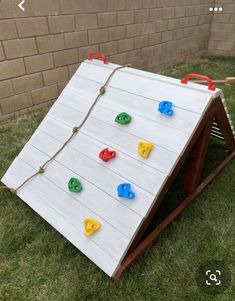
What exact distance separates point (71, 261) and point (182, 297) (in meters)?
0.68

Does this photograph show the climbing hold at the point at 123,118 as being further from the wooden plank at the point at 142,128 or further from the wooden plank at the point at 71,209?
the wooden plank at the point at 71,209

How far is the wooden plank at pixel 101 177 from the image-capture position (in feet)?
5.28

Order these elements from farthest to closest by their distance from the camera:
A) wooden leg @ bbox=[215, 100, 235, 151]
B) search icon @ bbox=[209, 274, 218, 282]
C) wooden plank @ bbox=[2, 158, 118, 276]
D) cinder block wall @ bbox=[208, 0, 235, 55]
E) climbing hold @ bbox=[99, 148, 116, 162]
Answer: cinder block wall @ bbox=[208, 0, 235, 55] < wooden leg @ bbox=[215, 100, 235, 151] < climbing hold @ bbox=[99, 148, 116, 162] < search icon @ bbox=[209, 274, 218, 282] < wooden plank @ bbox=[2, 158, 118, 276]

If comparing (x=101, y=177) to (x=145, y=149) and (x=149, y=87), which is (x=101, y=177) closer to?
(x=145, y=149)

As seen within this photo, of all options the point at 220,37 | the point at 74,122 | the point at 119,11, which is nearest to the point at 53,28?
the point at 119,11

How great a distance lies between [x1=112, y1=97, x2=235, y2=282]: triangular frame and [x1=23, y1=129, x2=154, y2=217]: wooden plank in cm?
7

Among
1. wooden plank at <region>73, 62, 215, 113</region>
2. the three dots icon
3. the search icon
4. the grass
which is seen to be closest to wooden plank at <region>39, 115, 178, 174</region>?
wooden plank at <region>73, 62, 215, 113</region>

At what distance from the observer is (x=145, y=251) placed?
70.7 inches

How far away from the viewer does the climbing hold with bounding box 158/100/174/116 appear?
1.74 meters

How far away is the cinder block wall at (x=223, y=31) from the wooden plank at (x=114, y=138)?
16.6 feet

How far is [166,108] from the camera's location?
5.73 ft

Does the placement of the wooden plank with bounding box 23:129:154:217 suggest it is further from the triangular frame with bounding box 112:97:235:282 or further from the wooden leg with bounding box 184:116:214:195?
the wooden leg with bounding box 184:116:214:195

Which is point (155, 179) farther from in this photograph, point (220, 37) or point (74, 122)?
point (220, 37)

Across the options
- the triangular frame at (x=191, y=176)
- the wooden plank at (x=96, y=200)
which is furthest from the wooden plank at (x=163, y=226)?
the wooden plank at (x=96, y=200)
